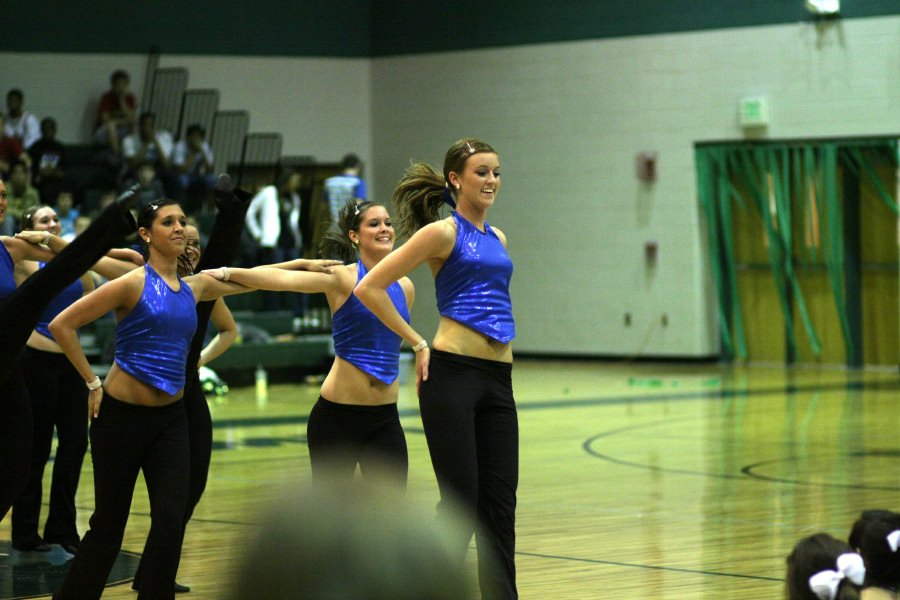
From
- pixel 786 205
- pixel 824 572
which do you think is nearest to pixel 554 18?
pixel 786 205

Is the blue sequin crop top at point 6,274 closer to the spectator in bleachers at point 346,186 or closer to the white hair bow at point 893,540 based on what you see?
the white hair bow at point 893,540

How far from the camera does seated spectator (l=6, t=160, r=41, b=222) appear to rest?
15.5 metres

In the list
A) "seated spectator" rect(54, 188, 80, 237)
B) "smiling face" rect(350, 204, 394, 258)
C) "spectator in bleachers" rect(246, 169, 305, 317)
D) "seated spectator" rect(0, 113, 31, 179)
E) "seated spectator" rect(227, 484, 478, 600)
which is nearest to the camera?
"seated spectator" rect(227, 484, 478, 600)

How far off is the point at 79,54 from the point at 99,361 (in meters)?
5.74

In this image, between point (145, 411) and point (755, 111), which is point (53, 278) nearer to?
point (145, 411)

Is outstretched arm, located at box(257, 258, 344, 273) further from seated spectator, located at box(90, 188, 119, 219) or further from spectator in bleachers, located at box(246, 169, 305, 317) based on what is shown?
spectator in bleachers, located at box(246, 169, 305, 317)

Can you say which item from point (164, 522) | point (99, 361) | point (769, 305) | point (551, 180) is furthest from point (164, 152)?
point (164, 522)

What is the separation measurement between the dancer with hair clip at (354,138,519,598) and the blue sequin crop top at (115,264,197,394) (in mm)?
676

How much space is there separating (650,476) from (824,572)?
21.0 feet

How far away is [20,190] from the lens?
51.0 ft

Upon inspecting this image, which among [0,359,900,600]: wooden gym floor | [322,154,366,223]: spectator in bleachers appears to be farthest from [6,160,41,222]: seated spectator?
[322,154,366,223]: spectator in bleachers

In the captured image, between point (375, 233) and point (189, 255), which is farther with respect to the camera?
point (189, 255)

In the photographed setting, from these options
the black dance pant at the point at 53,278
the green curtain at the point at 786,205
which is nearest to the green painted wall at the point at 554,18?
the green curtain at the point at 786,205

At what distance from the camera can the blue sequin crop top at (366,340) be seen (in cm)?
537
